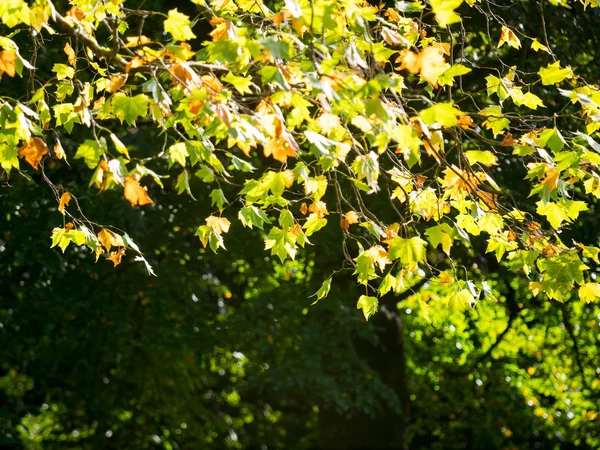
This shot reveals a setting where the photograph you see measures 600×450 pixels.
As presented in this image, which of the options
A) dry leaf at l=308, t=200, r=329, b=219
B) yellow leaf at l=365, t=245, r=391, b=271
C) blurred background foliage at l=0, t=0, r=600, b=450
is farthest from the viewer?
blurred background foliage at l=0, t=0, r=600, b=450

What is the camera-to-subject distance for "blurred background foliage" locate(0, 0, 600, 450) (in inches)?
384

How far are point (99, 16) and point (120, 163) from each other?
109 centimetres

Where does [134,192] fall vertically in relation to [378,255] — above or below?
above

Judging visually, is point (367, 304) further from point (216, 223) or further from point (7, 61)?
point (7, 61)

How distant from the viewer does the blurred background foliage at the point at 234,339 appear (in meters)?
9.77

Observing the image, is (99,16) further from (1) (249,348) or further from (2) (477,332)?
(2) (477,332)

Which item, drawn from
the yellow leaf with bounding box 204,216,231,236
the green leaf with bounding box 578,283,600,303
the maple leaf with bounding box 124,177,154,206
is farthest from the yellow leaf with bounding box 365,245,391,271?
the maple leaf with bounding box 124,177,154,206

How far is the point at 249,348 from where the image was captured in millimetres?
11883

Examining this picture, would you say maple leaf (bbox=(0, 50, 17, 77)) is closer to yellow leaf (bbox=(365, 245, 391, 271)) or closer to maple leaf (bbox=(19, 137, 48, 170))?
maple leaf (bbox=(19, 137, 48, 170))

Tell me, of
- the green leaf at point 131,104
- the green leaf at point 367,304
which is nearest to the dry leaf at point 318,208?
the green leaf at point 367,304

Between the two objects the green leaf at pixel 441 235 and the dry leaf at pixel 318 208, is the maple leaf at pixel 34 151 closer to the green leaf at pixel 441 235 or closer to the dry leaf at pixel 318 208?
the dry leaf at pixel 318 208

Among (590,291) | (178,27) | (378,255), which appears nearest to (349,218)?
(378,255)

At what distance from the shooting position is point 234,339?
11633 mm

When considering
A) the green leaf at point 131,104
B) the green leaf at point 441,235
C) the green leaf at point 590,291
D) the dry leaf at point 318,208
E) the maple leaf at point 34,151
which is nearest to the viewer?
the green leaf at point 131,104
